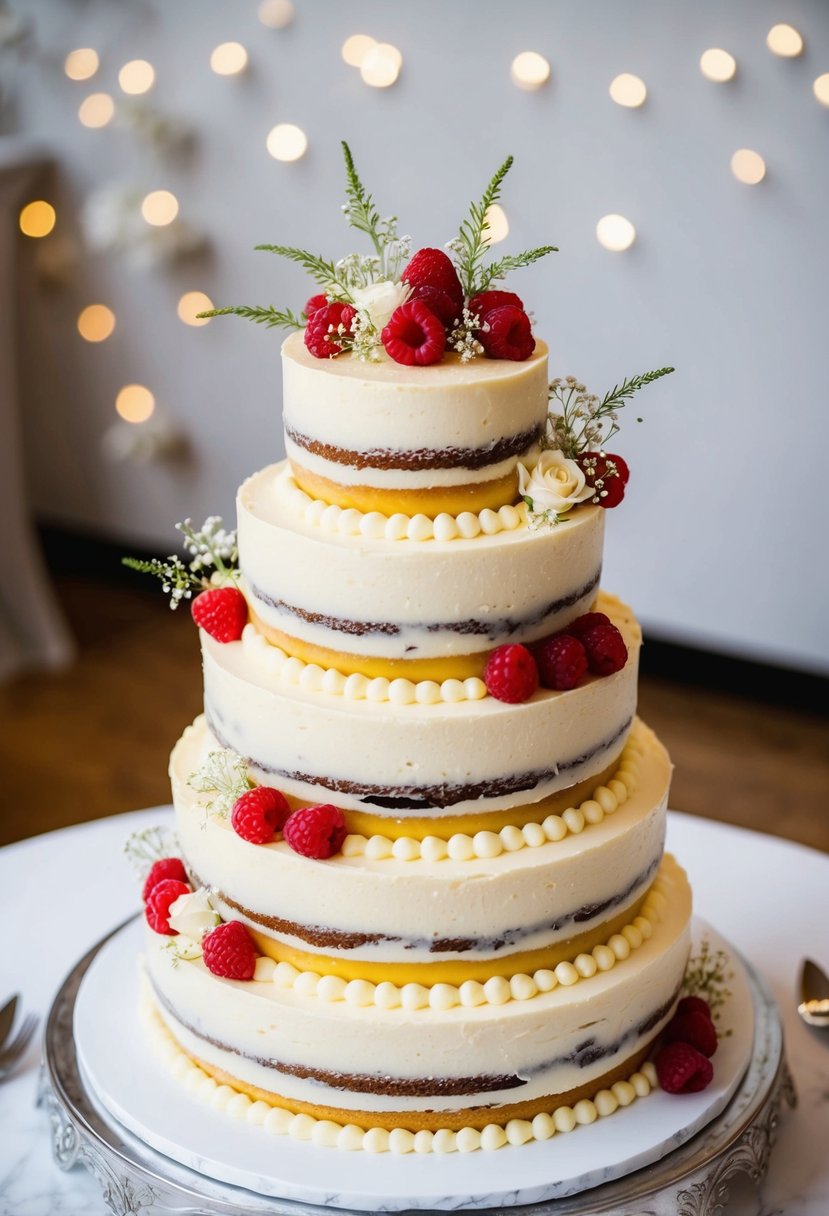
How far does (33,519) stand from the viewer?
5.71 metres

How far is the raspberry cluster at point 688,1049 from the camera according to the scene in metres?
1.83

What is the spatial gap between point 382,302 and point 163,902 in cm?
85

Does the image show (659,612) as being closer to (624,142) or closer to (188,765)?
(624,142)

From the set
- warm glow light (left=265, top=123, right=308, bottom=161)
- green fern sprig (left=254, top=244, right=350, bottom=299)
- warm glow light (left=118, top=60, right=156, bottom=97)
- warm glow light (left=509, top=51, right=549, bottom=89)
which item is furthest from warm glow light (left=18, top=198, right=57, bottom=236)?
green fern sprig (left=254, top=244, right=350, bottom=299)

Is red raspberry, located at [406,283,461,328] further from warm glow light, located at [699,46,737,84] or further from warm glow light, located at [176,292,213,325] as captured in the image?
warm glow light, located at [176,292,213,325]

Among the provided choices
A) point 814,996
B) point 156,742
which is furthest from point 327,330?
point 156,742

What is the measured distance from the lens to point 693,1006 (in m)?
1.96

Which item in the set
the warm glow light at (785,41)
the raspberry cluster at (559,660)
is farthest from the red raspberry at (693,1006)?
the warm glow light at (785,41)

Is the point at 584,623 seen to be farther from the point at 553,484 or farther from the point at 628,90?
the point at 628,90

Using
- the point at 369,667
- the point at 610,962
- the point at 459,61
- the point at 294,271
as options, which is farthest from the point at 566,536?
the point at 294,271

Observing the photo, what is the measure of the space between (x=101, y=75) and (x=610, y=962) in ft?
13.0

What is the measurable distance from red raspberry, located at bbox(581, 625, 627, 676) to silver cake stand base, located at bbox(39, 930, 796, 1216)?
603 mm

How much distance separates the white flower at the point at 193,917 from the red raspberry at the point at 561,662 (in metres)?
0.54

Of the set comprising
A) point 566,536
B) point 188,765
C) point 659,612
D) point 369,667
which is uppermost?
point 566,536
